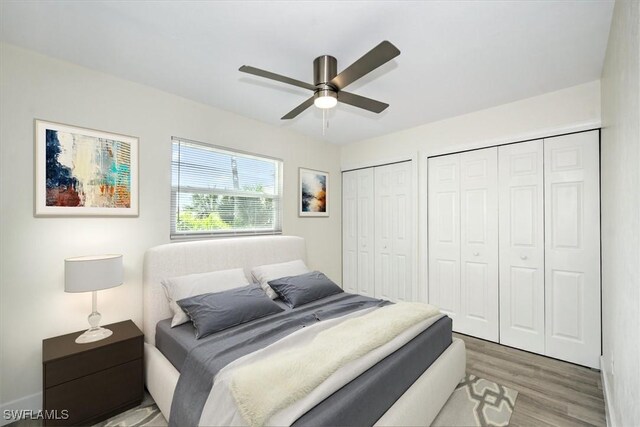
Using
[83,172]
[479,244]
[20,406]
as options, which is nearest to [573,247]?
[479,244]

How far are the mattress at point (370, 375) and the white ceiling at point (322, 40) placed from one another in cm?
208

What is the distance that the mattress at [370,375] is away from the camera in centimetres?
127

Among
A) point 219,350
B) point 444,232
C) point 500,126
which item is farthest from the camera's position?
point 444,232

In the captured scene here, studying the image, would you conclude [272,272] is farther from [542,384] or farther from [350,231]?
[542,384]

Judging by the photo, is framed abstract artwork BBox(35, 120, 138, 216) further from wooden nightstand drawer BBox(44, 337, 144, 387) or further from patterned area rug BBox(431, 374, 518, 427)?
patterned area rug BBox(431, 374, 518, 427)

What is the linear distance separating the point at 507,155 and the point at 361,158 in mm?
1933

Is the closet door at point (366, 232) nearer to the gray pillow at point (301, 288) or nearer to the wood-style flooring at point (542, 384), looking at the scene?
the gray pillow at point (301, 288)

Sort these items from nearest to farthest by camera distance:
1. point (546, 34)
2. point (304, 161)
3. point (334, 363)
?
1. point (334, 363)
2. point (546, 34)
3. point (304, 161)

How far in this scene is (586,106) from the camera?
2547mm

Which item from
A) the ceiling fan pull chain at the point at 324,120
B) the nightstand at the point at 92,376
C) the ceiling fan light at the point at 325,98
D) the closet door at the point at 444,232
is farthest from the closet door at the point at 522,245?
the nightstand at the point at 92,376

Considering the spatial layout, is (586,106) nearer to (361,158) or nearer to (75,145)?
(361,158)

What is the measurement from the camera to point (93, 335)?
80.1 inches

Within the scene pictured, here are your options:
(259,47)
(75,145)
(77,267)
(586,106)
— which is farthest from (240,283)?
(586,106)

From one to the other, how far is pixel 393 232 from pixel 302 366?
282 cm
